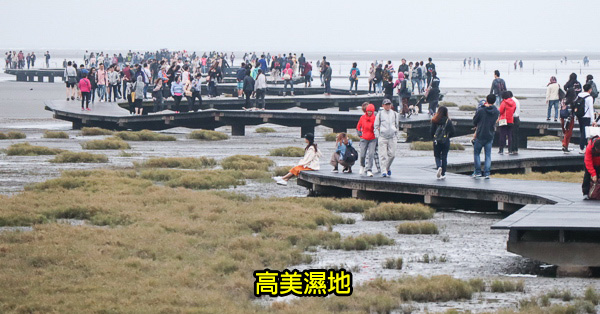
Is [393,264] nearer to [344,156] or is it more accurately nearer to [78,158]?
[344,156]

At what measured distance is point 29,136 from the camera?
3928 centimetres

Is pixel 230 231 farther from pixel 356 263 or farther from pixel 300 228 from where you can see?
pixel 356 263

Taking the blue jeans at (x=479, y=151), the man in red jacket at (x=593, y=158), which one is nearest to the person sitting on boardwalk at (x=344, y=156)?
the blue jeans at (x=479, y=151)

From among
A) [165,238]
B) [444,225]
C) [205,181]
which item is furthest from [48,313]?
[205,181]

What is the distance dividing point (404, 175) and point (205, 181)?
17.1 ft

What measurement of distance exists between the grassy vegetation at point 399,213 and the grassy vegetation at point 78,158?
1246 centimetres

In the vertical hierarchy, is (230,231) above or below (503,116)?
below

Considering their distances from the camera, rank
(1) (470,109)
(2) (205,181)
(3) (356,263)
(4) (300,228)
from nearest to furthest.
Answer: (3) (356,263)
(4) (300,228)
(2) (205,181)
(1) (470,109)

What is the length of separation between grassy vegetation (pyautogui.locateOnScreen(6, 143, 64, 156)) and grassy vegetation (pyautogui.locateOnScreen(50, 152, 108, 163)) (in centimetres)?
165

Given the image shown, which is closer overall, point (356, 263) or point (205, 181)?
point (356, 263)

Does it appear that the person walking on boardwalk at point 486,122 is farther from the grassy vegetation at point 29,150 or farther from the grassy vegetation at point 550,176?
the grassy vegetation at point 29,150

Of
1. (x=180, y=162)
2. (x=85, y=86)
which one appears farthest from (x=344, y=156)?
(x=85, y=86)

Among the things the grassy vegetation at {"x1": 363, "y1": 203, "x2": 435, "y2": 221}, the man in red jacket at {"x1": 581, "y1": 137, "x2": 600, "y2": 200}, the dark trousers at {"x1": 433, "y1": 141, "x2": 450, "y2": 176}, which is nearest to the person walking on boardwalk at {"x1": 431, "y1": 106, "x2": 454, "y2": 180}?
the dark trousers at {"x1": 433, "y1": 141, "x2": 450, "y2": 176}

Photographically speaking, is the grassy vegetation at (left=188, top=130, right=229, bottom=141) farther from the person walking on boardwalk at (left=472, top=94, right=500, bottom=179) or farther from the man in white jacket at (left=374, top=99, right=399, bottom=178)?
the person walking on boardwalk at (left=472, top=94, right=500, bottom=179)
